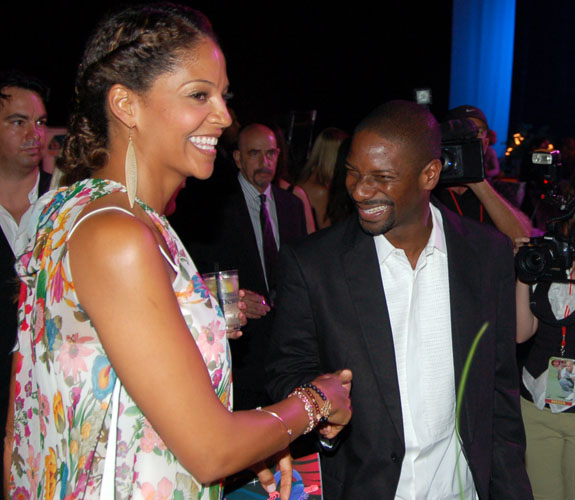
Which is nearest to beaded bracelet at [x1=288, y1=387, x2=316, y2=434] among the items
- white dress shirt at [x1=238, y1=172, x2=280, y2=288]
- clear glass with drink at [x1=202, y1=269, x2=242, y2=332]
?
clear glass with drink at [x1=202, y1=269, x2=242, y2=332]

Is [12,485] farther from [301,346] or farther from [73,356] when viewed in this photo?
[301,346]

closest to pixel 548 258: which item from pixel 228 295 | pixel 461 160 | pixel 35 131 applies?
pixel 461 160

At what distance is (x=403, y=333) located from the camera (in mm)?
2055

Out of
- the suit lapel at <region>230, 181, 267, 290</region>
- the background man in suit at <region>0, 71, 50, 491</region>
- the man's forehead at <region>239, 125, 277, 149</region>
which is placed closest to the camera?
the background man in suit at <region>0, 71, 50, 491</region>

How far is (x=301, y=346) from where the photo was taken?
82.4 inches

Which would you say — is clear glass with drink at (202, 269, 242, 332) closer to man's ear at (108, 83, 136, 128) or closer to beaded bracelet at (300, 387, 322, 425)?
beaded bracelet at (300, 387, 322, 425)

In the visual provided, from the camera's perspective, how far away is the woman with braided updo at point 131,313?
1125 mm

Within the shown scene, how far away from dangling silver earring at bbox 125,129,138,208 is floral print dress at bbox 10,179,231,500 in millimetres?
33

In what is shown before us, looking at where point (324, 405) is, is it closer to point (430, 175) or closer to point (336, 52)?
point (430, 175)

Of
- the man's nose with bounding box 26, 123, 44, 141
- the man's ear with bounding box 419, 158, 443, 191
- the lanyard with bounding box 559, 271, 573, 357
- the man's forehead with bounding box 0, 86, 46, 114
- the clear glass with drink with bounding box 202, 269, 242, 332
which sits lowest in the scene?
the lanyard with bounding box 559, 271, 573, 357

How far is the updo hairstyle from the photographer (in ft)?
4.33

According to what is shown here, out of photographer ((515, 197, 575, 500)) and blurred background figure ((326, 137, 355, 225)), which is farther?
blurred background figure ((326, 137, 355, 225))

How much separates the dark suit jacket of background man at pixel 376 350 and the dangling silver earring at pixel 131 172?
890 mm

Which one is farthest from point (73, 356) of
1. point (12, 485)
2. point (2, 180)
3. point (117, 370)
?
point (2, 180)
